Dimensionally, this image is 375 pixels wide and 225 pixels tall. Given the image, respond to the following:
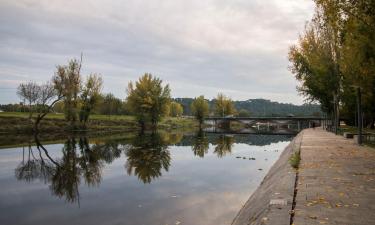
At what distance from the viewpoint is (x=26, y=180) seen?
22.4m

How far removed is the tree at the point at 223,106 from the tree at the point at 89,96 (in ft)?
241

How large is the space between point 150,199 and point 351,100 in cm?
3213

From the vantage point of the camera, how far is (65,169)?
87.4 feet

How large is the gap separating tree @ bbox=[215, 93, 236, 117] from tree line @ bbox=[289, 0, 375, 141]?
76.3 meters

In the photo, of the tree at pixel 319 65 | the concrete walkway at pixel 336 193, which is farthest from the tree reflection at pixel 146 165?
the tree at pixel 319 65

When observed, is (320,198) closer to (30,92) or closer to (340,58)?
(340,58)

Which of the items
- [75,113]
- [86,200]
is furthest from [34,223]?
[75,113]

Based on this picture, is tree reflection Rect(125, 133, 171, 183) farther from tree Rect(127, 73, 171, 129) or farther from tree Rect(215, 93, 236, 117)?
tree Rect(215, 93, 236, 117)

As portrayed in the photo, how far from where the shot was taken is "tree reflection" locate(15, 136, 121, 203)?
20250mm

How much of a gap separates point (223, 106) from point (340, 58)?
361ft

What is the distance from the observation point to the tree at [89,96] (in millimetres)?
79000

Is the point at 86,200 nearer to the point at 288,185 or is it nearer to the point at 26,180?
the point at 26,180

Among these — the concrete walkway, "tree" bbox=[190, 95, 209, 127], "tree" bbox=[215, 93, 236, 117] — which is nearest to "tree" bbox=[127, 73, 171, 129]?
"tree" bbox=[190, 95, 209, 127]

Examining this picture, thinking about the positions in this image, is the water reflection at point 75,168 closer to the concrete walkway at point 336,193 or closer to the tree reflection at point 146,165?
the tree reflection at point 146,165
